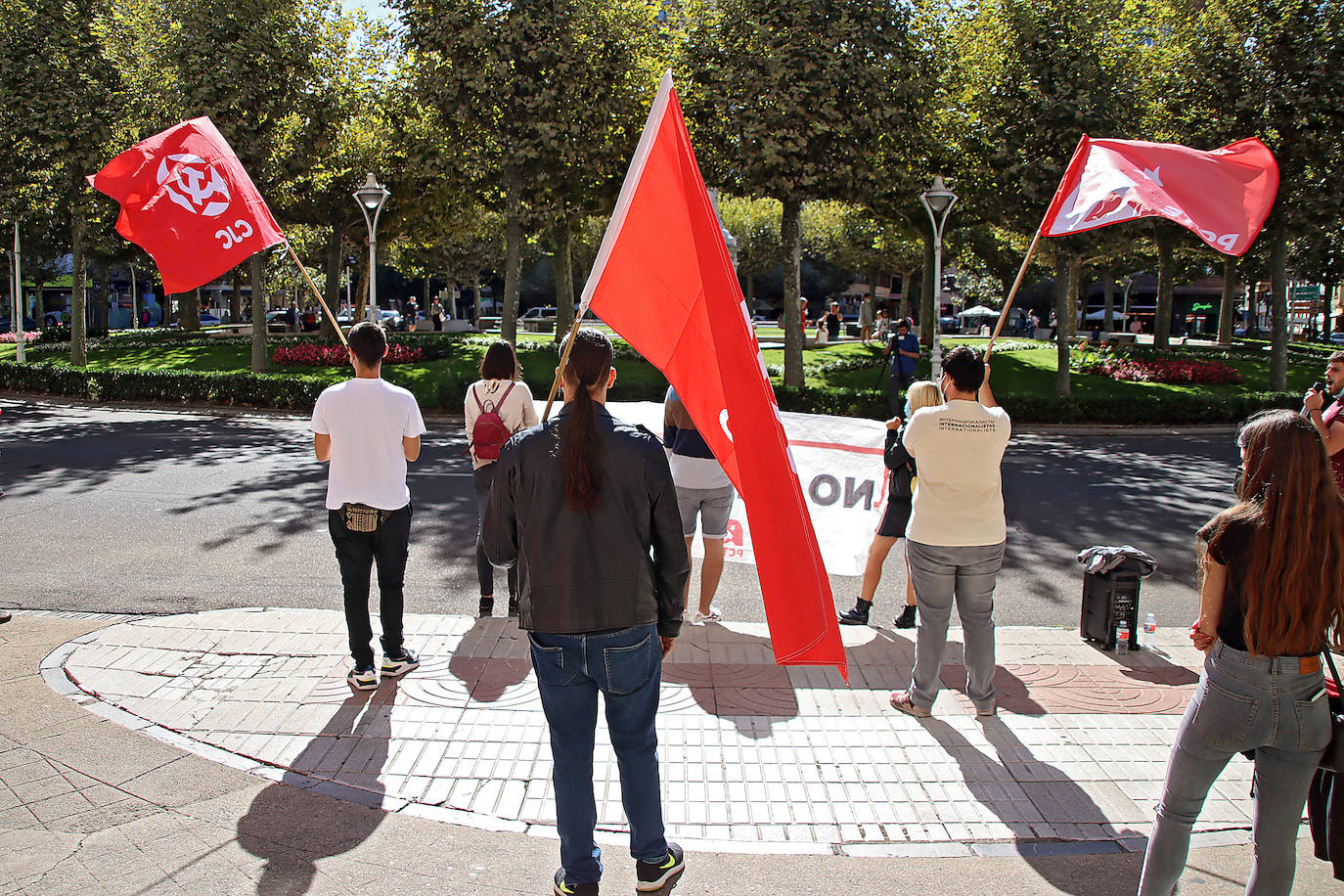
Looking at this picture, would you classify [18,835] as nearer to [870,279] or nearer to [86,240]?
[86,240]

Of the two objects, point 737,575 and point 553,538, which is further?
point 737,575

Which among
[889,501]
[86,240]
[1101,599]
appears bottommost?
[1101,599]

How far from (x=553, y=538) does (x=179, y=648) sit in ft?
12.6

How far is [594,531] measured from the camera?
324 centimetres

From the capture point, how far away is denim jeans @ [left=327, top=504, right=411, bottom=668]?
5195mm

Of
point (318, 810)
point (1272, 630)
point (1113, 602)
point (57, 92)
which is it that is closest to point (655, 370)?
point (1113, 602)

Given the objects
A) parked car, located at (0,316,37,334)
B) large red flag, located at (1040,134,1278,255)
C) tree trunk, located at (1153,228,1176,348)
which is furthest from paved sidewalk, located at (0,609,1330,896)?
parked car, located at (0,316,37,334)

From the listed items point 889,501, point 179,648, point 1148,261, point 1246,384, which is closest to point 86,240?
point 179,648

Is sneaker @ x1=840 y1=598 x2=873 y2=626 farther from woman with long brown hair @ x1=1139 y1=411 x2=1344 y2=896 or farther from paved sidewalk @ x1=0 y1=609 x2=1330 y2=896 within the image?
woman with long brown hair @ x1=1139 y1=411 x2=1344 y2=896

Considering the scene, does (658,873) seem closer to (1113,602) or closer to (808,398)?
(1113,602)

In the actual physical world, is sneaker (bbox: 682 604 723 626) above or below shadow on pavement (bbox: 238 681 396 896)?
above

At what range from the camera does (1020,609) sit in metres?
7.37

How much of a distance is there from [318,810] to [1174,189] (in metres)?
5.75

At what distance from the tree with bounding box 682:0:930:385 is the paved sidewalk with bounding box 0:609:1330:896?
14835mm
